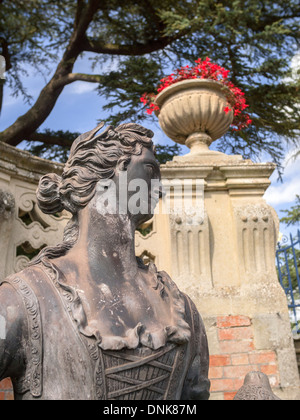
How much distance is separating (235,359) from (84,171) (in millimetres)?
2553

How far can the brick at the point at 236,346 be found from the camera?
4.01 meters

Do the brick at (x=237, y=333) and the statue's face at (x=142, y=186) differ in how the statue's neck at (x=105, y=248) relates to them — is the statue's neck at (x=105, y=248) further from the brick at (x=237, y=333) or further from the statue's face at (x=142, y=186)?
the brick at (x=237, y=333)

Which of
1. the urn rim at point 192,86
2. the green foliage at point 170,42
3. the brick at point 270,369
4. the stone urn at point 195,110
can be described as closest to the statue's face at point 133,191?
the brick at point 270,369

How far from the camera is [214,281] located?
4203mm

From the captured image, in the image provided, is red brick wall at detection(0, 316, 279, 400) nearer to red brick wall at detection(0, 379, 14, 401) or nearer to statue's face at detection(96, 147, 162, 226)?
red brick wall at detection(0, 379, 14, 401)

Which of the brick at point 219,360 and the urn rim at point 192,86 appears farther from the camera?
the urn rim at point 192,86

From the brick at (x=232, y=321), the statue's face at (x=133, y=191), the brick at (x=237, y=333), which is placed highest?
the statue's face at (x=133, y=191)

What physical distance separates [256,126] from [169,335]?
29.6ft

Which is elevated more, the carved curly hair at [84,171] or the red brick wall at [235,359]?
the carved curly hair at [84,171]

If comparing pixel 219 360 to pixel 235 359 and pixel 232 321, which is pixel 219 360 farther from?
pixel 232 321

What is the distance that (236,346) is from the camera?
13.2ft

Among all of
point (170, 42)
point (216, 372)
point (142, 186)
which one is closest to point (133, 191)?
point (142, 186)
